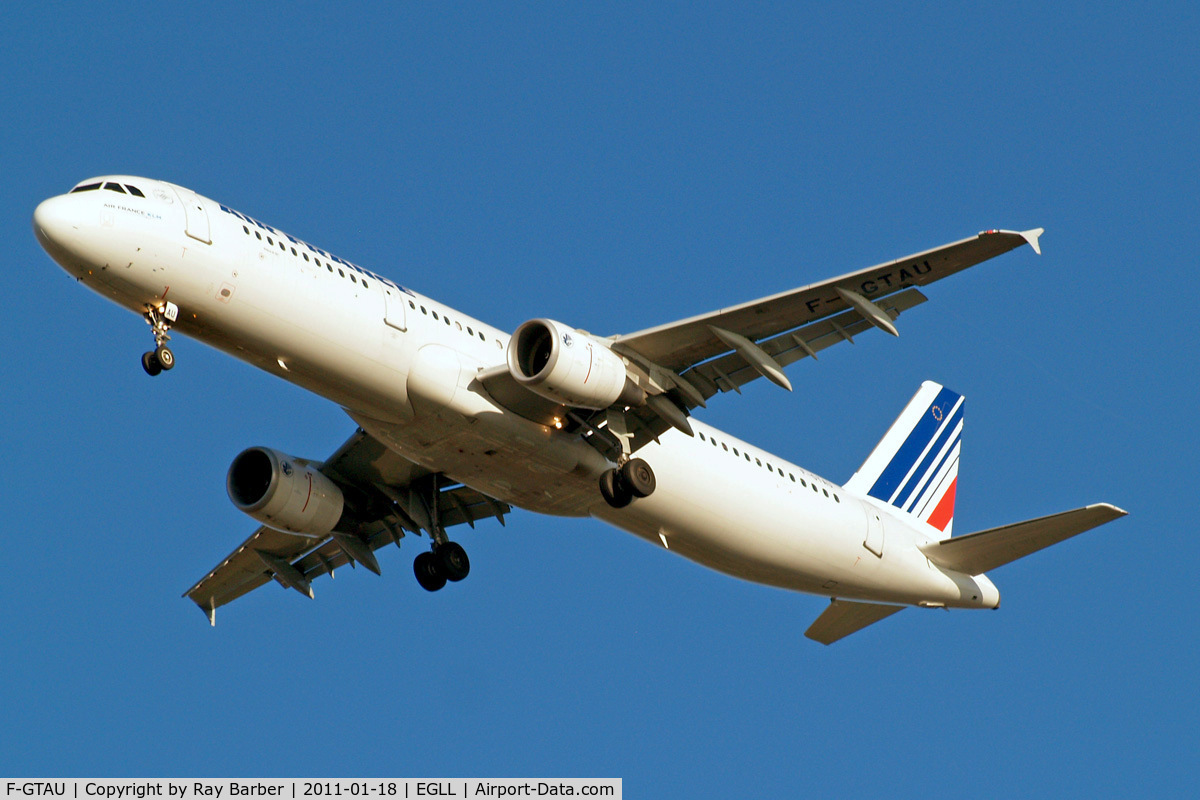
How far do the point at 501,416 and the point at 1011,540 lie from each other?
11523 mm

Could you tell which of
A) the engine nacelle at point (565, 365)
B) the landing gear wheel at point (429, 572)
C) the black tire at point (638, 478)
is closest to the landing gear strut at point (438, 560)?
the landing gear wheel at point (429, 572)

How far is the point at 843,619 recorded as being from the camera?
3372cm

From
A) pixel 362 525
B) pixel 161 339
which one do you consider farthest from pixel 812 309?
pixel 362 525

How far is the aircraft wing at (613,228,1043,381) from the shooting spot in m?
24.3

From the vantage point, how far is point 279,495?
2988 centimetres

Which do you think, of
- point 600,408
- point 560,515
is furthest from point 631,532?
point 600,408

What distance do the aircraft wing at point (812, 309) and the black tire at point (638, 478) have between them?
6.04 ft

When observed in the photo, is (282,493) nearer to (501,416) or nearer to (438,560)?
(438,560)

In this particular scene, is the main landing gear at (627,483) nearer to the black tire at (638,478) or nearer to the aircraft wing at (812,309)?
the black tire at (638,478)

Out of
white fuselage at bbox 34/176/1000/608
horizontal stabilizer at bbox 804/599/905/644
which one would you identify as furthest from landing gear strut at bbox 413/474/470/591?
horizontal stabilizer at bbox 804/599/905/644

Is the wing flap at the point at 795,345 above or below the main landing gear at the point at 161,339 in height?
above

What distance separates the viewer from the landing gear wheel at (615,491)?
1062 inches

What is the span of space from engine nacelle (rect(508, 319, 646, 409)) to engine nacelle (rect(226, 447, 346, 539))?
6914 millimetres

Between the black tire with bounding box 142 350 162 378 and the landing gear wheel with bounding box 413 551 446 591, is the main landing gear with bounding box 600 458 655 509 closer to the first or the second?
the landing gear wheel with bounding box 413 551 446 591
